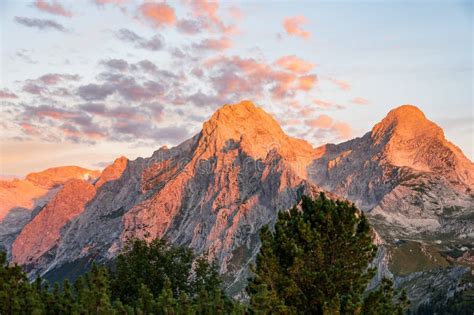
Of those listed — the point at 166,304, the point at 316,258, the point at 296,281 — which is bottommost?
the point at 166,304

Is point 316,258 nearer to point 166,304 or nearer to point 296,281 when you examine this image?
point 296,281

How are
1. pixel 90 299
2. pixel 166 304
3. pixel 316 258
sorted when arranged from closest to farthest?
1. pixel 90 299
2. pixel 166 304
3. pixel 316 258

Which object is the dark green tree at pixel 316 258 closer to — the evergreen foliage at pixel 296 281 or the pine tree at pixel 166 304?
the evergreen foliage at pixel 296 281

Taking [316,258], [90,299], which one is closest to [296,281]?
[316,258]

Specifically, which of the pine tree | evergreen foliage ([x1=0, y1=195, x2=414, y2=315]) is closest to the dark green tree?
evergreen foliage ([x1=0, y1=195, x2=414, y2=315])

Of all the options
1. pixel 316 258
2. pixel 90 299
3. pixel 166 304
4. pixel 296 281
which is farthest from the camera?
pixel 316 258

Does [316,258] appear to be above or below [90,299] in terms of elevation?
above

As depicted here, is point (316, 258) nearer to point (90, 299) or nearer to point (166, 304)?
point (166, 304)

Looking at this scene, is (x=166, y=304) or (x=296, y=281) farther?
(x=296, y=281)

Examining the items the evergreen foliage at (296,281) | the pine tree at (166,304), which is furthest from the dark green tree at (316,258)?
the pine tree at (166,304)

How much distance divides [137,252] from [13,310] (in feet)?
118

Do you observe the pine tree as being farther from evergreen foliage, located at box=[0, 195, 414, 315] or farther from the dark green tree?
the dark green tree

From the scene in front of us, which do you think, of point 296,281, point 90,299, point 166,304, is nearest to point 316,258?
point 296,281

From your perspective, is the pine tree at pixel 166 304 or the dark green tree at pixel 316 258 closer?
the pine tree at pixel 166 304
